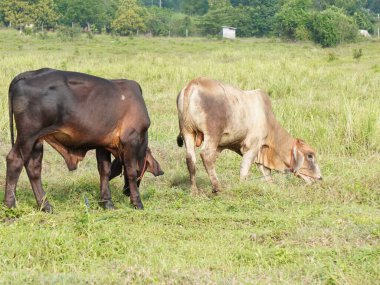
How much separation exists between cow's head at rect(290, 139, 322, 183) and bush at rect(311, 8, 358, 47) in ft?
98.5

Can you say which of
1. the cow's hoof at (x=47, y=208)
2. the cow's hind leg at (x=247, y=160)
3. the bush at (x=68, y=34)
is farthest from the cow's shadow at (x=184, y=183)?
the bush at (x=68, y=34)

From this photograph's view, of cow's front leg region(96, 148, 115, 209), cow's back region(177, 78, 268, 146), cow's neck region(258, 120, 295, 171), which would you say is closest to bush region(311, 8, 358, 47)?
cow's neck region(258, 120, 295, 171)

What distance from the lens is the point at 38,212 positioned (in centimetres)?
618

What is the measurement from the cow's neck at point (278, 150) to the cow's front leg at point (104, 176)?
2152mm

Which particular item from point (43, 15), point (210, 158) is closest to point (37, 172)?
point (210, 158)

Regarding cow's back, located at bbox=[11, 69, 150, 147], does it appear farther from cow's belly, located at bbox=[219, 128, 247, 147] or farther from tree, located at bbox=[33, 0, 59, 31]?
tree, located at bbox=[33, 0, 59, 31]

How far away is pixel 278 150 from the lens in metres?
8.27

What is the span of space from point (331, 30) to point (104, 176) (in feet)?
110

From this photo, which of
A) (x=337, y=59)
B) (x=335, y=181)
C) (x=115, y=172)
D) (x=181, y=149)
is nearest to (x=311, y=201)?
(x=335, y=181)

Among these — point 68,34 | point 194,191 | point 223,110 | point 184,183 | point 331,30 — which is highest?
point 223,110

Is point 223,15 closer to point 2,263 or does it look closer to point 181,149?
point 181,149

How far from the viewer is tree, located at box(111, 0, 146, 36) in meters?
57.2

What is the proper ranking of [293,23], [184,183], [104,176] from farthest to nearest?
[293,23], [184,183], [104,176]

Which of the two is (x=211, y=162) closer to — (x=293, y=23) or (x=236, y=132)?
(x=236, y=132)
